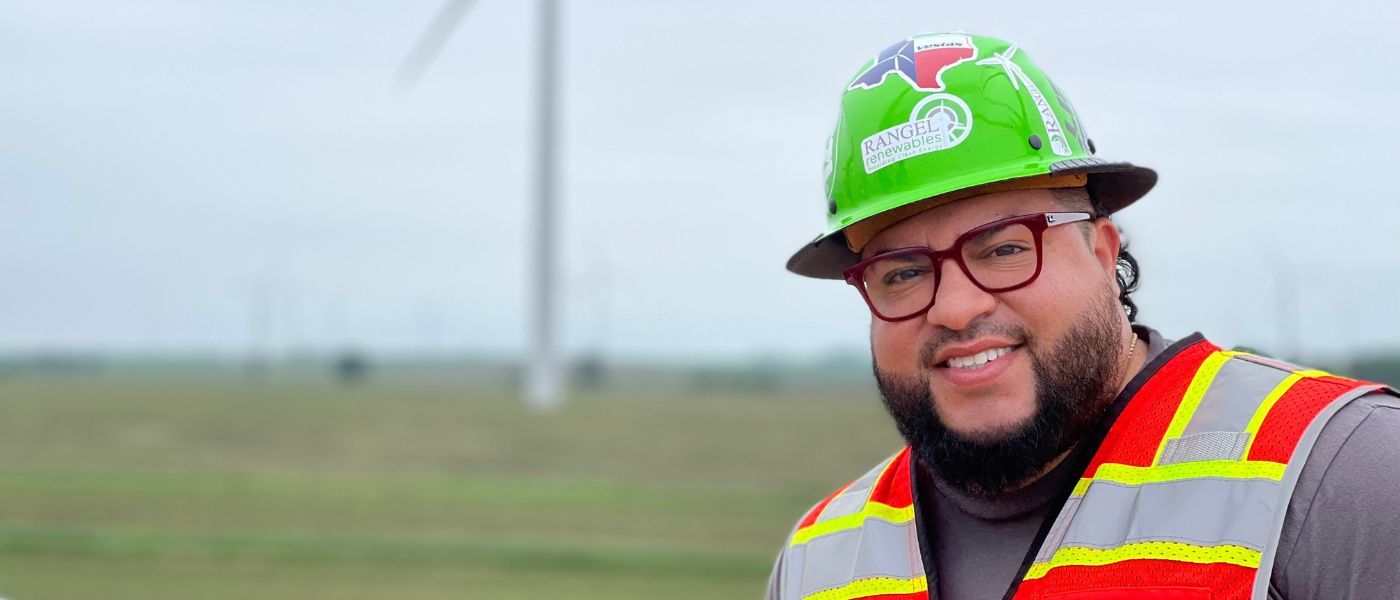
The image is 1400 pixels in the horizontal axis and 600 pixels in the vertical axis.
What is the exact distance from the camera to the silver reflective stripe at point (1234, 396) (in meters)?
2.16

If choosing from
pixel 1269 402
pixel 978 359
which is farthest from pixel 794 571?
pixel 1269 402

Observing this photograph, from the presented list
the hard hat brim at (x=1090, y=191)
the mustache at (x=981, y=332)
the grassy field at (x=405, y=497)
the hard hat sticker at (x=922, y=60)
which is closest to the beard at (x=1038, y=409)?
the mustache at (x=981, y=332)

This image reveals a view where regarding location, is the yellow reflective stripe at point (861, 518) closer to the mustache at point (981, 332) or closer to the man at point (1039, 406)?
the man at point (1039, 406)

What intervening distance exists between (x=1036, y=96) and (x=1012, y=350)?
51cm

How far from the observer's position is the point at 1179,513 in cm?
210

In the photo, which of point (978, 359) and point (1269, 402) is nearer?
point (1269, 402)

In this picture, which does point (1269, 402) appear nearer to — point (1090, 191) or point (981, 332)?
point (981, 332)

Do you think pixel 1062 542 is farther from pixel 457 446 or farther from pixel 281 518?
pixel 457 446

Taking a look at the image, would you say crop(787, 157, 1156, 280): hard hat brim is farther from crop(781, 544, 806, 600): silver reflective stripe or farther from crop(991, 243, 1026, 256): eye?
crop(781, 544, 806, 600): silver reflective stripe

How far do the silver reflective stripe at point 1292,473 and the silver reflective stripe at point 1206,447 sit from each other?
0.32ft

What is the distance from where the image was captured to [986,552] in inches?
95.1

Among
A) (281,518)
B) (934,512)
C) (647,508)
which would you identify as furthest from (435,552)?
(934,512)

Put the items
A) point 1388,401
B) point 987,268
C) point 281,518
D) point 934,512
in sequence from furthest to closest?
1. point 281,518
2. point 934,512
3. point 987,268
4. point 1388,401

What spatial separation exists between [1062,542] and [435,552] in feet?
51.4
